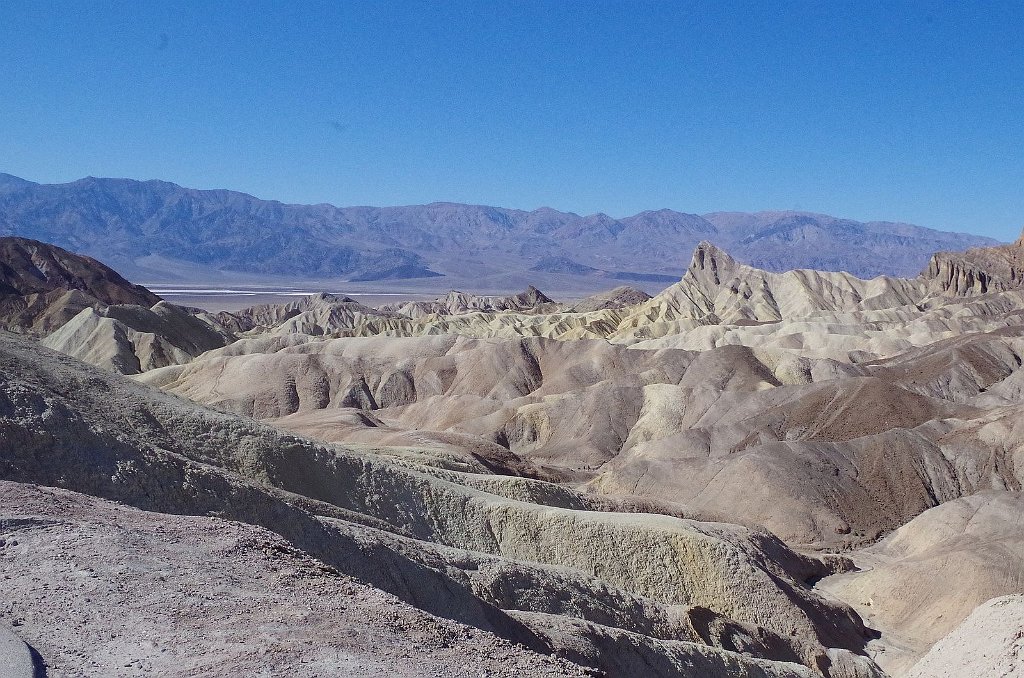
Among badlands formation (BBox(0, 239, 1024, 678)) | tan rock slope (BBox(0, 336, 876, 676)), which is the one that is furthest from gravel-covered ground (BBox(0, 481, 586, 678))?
tan rock slope (BBox(0, 336, 876, 676))

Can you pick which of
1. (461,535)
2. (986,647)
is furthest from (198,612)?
(461,535)

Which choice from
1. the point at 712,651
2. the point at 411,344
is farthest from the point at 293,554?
the point at 411,344

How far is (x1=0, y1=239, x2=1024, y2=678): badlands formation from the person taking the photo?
1151 centimetres

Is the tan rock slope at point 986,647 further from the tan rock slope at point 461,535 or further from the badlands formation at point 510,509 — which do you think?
the tan rock slope at point 461,535

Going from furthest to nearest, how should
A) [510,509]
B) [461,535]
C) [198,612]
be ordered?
[510,509] → [461,535] → [198,612]

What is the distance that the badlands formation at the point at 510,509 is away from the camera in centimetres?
1151

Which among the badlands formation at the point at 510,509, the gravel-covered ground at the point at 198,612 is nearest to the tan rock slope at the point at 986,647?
the badlands formation at the point at 510,509

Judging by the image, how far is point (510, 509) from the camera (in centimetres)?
2753

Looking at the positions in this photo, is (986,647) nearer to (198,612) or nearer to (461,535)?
(461,535)

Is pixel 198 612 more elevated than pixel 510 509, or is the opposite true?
pixel 198 612

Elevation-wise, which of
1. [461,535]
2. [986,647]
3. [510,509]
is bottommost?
[461,535]

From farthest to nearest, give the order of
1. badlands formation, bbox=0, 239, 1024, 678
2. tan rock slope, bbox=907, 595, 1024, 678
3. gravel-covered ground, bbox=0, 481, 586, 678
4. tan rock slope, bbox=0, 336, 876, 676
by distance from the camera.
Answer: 1. tan rock slope, bbox=907, 595, 1024, 678
2. tan rock slope, bbox=0, 336, 876, 676
3. badlands formation, bbox=0, 239, 1024, 678
4. gravel-covered ground, bbox=0, 481, 586, 678

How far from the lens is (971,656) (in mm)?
18531

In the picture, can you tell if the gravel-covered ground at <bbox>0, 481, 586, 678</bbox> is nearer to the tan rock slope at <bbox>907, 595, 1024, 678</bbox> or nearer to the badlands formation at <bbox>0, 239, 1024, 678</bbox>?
the badlands formation at <bbox>0, 239, 1024, 678</bbox>
